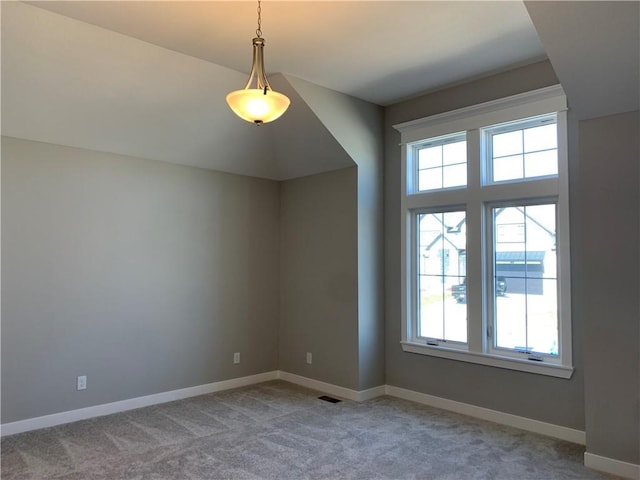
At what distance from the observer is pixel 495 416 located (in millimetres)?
4008

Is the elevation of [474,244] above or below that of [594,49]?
below

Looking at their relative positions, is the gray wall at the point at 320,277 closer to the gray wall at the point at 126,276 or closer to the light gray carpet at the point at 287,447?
the gray wall at the point at 126,276

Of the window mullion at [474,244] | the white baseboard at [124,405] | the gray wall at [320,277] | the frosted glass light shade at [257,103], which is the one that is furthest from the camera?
the gray wall at [320,277]

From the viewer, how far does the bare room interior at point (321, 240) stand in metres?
3.02

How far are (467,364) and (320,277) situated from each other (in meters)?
1.76

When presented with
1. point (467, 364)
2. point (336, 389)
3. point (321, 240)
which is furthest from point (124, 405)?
point (467, 364)

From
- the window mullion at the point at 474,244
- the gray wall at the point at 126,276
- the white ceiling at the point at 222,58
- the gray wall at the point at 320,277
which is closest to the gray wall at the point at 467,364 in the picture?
the white ceiling at the point at 222,58

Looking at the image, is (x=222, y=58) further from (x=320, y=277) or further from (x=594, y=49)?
(x=594, y=49)

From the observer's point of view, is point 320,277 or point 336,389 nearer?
point 336,389

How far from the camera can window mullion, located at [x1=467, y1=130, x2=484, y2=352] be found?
4172 mm

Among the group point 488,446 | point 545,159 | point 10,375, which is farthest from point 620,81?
point 10,375

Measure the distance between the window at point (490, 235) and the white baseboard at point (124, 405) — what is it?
1.92 metres

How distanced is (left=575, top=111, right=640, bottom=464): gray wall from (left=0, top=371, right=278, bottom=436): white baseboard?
3.43 metres

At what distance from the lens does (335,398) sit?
472 cm
